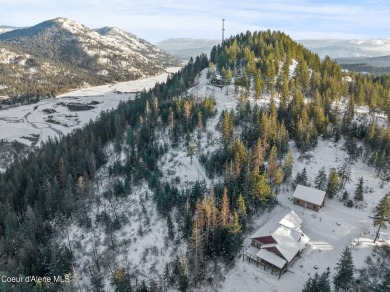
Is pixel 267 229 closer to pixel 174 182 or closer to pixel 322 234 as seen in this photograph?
pixel 322 234

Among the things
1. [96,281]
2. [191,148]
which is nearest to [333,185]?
[191,148]

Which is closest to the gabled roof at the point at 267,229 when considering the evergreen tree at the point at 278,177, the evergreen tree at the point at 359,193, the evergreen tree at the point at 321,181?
the evergreen tree at the point at 278,177

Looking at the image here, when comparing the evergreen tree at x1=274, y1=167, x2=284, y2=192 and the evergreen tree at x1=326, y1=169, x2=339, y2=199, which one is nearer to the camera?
the evergreen tree at x1=326, y1=169, x2=339, y2=199

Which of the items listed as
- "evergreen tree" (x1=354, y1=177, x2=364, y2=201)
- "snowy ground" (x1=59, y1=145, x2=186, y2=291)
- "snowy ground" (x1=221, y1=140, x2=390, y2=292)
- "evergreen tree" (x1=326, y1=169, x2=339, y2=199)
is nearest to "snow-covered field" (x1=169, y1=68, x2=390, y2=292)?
"snowy ground" (x1=221, y1=140, x2=390, y2=292)

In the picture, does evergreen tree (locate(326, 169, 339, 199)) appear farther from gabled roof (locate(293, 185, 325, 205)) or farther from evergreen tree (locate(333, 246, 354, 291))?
evergreen tree (locate(333, 246, 354, 291))

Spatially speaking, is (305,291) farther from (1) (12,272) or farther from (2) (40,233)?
(2) (40,233)

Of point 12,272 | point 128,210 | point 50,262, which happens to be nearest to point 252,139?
point 128,210
